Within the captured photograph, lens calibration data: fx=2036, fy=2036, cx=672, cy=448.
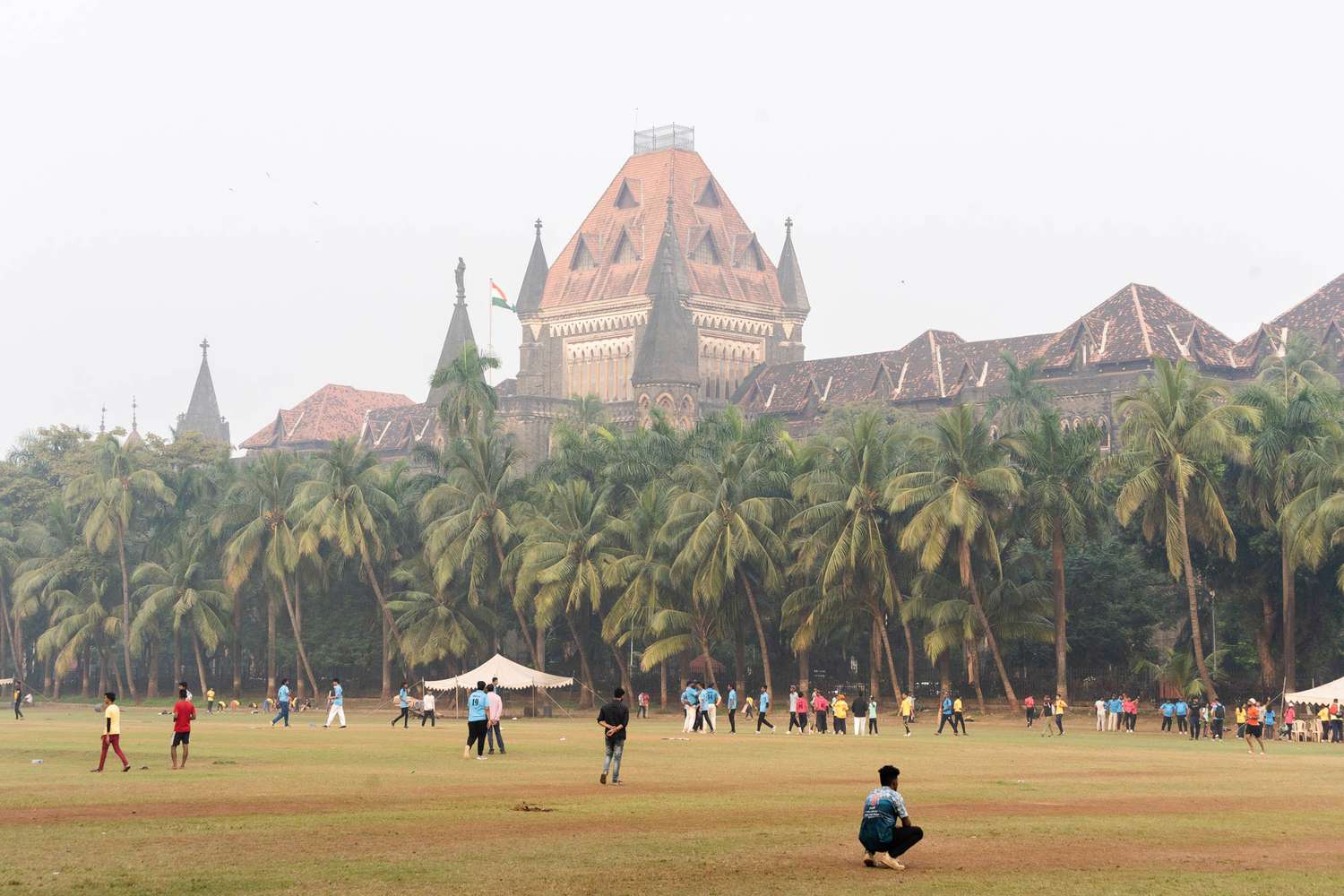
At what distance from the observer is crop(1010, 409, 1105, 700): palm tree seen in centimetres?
6100

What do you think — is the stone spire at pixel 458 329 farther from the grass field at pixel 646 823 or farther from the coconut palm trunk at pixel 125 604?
the grass field at pixel 646 823

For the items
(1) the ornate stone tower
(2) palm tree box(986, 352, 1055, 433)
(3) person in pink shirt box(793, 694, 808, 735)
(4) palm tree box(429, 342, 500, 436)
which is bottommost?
(3) person in pink shirt box(793, 694, 808, 735)

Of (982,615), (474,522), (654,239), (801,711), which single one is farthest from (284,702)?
(654,239)

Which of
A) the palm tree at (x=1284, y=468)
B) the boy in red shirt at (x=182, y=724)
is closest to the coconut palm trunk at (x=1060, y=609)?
the palm tree at (x=1284, y=468)

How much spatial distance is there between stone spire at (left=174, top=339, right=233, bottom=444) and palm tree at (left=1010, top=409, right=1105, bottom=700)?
124 m

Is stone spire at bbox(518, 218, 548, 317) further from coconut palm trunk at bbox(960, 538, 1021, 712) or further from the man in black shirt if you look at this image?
the man in black shirt

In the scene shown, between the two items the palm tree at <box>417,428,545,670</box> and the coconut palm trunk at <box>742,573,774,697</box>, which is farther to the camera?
the palm tree at <box>417,428,545,670</box>

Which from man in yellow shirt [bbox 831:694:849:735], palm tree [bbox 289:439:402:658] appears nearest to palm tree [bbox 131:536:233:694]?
palm tree [bbox 289:439:402:658]

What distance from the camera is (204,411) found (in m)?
179

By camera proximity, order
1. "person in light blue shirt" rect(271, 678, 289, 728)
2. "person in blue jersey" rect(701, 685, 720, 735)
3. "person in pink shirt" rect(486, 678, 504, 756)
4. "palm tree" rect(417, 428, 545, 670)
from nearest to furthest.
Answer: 1. "person in pink shirt" rect(486, 678, 504, 756)
2. "person in blue jersey" rect(701, 685, 720, 735)
3. "person in light blue shirt" rect(271, 678, 289, 728)
4. "palm tree" rect(417, 428, 545, 670)

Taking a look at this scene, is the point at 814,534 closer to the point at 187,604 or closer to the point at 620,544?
the point at 620,544

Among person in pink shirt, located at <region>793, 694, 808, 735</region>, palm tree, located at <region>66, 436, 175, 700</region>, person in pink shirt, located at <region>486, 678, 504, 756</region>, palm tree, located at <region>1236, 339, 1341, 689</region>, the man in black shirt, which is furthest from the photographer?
palm tree, located at <region>66, 436, 175, 700</region>

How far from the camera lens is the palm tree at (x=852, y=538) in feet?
206

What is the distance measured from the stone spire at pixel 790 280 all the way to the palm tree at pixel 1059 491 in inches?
3899
